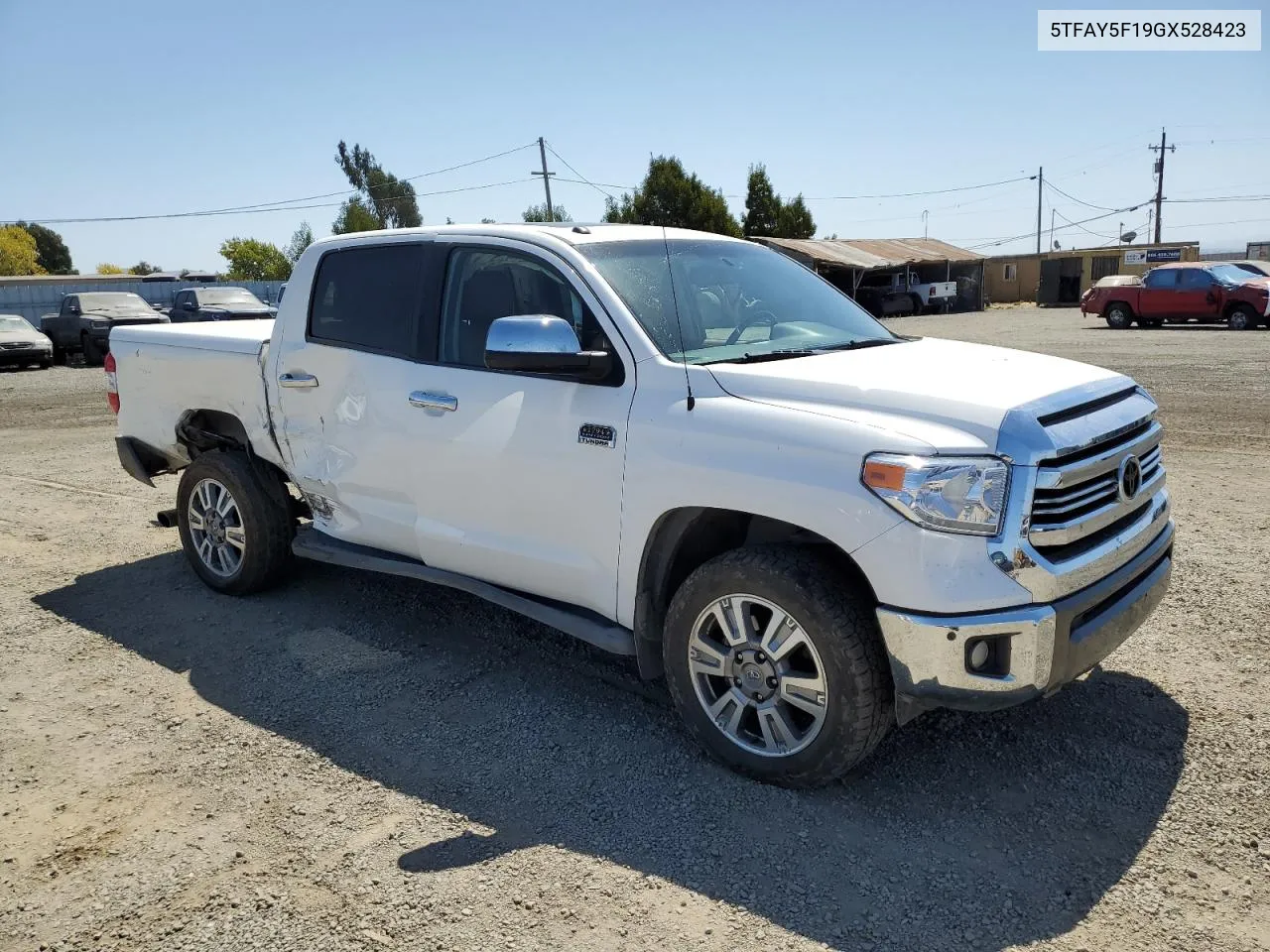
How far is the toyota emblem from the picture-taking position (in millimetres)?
3383

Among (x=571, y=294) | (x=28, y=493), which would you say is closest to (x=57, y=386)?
(x=28, y=493)

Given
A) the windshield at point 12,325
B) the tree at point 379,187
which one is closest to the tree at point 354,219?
the tree at point 379,187

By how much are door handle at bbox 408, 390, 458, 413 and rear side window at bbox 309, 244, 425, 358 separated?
0.23 meters

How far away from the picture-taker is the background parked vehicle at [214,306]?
891 inches

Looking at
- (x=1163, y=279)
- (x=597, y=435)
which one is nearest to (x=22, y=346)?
(x=597, y=435)

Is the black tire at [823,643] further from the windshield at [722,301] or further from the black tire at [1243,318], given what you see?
the black tire at [1243,318]

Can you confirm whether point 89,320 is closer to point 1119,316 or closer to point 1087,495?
point 1087,495

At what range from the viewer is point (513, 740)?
3.88 metres

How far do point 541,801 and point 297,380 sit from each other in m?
2.64

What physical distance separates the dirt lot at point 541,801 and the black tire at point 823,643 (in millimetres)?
146

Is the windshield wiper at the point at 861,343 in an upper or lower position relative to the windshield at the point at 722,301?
lower

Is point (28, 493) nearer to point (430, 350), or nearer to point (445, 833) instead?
point (430, 350)

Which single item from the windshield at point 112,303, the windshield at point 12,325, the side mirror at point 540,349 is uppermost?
the windshield at point 112,303

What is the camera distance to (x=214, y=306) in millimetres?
23125
